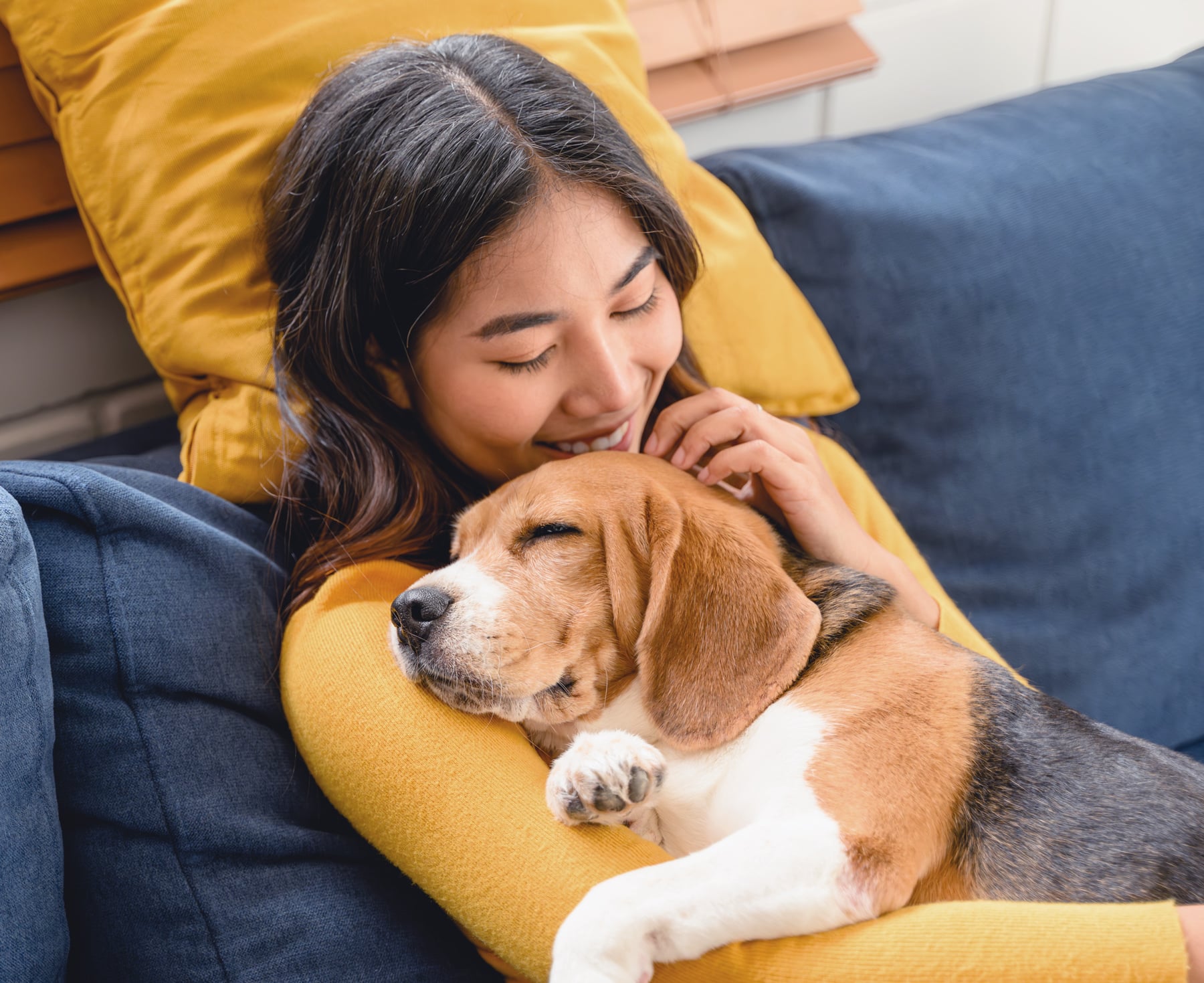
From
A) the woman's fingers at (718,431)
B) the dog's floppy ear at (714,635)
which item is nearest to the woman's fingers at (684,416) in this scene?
the woman's fingers at (718,431)

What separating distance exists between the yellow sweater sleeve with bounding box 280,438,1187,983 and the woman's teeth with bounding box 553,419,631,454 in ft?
1.24

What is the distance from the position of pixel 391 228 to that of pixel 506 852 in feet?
2.83

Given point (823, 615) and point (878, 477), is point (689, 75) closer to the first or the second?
point (878, 477)

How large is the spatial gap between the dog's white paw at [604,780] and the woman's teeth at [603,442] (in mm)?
560

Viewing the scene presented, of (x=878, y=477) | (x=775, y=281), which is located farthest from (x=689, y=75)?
(x=878, y=477)

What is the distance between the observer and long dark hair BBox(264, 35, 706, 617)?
143 cm

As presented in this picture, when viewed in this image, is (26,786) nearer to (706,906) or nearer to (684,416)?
(706,906)

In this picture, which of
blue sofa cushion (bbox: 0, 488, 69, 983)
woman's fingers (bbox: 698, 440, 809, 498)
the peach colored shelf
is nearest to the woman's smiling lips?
woman's fingers (bbox: 698, 440, 809, 498)

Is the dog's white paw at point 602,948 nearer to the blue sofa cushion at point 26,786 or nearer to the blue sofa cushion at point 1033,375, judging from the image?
the blue sofa cushion at point 26,786

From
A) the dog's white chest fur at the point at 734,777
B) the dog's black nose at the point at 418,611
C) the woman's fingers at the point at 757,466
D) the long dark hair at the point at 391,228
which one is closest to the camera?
the dog's white chest fur at the point at 734,777

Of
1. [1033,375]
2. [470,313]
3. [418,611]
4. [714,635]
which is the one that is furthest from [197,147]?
[1033,375]

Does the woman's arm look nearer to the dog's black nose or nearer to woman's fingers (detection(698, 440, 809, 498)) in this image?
woman's fingers (detection(698, 440, 809, 498))

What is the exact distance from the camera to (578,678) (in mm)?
1294

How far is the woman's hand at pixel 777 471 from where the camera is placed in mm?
1555
